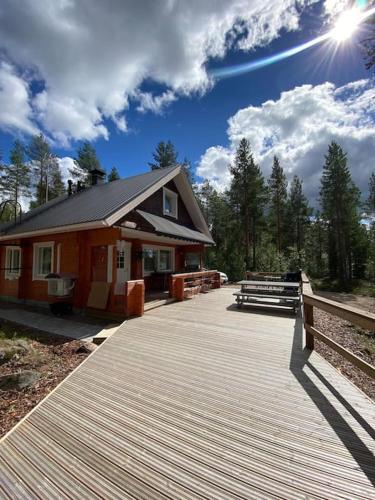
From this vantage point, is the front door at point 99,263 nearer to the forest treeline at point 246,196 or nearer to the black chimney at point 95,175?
the black chimney at point 95,175

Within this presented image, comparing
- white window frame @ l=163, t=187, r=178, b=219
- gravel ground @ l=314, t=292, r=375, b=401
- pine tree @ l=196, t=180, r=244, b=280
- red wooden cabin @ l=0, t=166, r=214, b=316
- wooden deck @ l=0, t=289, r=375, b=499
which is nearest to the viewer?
wooden deck @ l=0, t=289, r=375, b=499

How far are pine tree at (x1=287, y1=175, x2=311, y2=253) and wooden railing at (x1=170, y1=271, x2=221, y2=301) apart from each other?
933 inches

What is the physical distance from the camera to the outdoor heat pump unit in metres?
7.04

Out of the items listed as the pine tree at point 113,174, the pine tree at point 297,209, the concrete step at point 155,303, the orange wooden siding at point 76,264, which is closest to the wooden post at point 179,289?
the concrete step at point 155,303

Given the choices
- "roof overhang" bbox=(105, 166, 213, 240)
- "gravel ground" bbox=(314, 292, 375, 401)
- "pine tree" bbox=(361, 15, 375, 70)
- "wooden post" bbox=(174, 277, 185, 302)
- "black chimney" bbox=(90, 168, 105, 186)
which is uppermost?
"pine tree" bbox=(361, 15, 375, 70)

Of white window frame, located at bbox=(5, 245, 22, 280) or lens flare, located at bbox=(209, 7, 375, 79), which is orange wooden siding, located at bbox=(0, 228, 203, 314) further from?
lens flare, located at bbox=(209, 7, 375, 79)

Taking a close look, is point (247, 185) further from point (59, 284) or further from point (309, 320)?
point (309, 320)

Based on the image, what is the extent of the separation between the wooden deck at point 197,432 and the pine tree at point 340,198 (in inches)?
1005

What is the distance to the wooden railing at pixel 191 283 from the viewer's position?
27.6 feet

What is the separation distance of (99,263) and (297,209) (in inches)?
1200

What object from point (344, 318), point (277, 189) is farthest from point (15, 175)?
point (344, 318)

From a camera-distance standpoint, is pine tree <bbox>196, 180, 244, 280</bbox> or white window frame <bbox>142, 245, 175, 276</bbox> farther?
pine tree <bbox>196, 180, 244, 280</bbox>

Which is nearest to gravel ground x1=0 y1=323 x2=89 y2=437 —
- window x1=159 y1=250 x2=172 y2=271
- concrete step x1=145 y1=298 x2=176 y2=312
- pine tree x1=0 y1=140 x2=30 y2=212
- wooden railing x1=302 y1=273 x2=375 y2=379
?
concrete step x1=145 y1=298 x2=176 y2=312

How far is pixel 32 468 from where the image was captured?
1820mm
